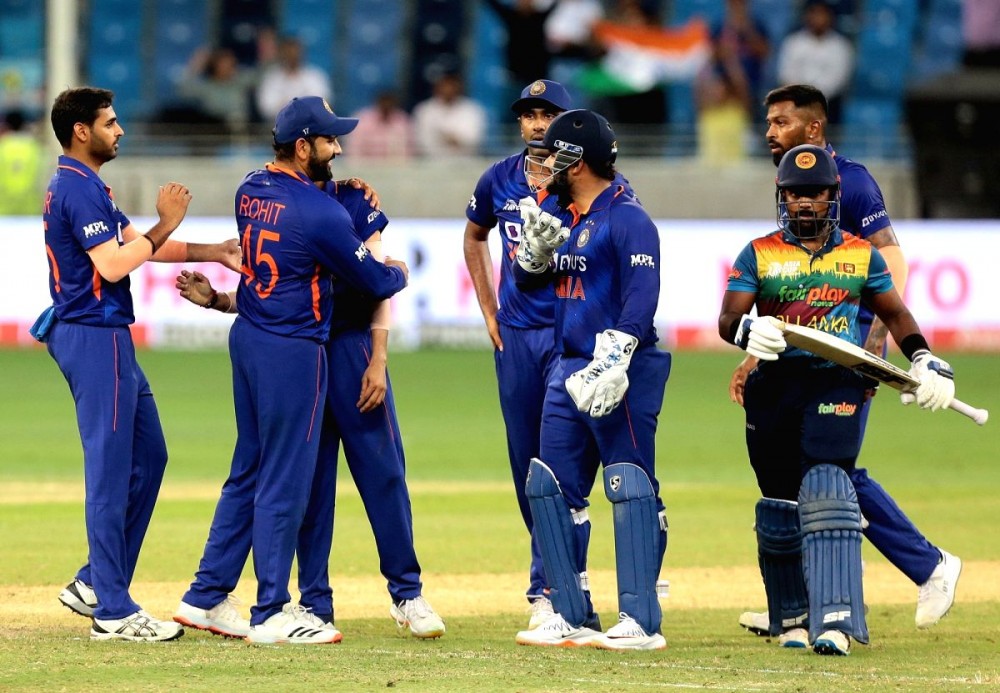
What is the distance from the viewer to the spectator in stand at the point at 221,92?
24984mm

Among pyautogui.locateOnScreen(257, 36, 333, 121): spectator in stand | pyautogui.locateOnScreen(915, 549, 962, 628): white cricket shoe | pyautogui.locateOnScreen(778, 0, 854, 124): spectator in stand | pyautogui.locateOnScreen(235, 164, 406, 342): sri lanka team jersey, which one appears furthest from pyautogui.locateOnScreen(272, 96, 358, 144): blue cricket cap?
pyautogui.locateOnScreen(778, 0, 854, 124): spectator in stand

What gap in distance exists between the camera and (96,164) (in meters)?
7.42

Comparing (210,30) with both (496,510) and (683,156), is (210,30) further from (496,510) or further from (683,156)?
(496,510)

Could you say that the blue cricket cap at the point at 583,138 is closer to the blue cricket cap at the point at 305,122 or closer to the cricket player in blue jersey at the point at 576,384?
the cricket player in blue jersey at the point at 576,384

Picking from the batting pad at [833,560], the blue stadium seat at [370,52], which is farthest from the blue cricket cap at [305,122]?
the blue stadium seat at [370,52]

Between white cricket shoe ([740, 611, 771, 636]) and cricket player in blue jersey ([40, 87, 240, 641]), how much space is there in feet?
7.94

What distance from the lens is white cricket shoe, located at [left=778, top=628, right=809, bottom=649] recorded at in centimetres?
716

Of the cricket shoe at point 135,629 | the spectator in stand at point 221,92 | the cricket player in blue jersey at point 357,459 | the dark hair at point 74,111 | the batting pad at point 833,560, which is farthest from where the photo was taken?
the spectator in stand at point 221,92

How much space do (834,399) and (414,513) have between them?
5.09 m

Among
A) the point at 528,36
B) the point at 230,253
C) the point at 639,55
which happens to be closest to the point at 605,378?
the point at 230,253

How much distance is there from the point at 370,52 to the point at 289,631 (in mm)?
20837

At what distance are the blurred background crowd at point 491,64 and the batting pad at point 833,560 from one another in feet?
55.8

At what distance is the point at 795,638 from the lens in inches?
284

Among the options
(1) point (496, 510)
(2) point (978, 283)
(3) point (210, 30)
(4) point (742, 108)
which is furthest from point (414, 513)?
(3) point (210, 30)
